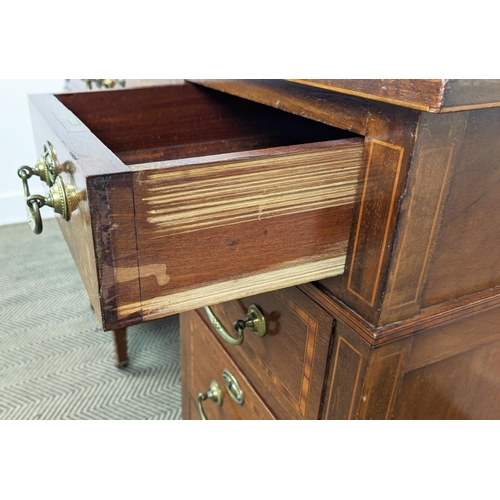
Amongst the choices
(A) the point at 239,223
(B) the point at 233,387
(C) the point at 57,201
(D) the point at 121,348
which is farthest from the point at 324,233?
(D) the point at 121,348

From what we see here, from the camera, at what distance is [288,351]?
0.49 meters

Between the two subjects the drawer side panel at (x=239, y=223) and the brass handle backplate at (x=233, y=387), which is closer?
the drawer side panel at (x=239, y=223)

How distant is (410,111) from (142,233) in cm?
18

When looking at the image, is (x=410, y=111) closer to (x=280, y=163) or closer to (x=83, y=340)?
(x=280, y=163)

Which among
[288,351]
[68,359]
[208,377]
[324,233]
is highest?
[324,233]

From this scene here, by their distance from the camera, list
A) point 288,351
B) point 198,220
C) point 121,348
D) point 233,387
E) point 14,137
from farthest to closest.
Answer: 1. point 14,137
2. point 121,348
3. point 233,387
4. point 288,351
5. point 198,220

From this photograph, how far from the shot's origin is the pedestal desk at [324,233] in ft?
0.97

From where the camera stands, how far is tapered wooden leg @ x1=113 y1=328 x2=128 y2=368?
3.66 feet

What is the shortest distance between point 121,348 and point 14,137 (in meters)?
1.04

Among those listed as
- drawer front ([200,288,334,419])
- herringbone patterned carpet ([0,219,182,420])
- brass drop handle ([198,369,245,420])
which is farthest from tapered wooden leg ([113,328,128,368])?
drawer front ([200,288,334,419])

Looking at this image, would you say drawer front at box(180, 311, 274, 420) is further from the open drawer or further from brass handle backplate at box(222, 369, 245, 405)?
the open drawer

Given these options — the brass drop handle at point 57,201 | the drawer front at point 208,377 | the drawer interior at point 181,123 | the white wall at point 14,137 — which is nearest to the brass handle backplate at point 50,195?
the brass drop handle at point 57,201

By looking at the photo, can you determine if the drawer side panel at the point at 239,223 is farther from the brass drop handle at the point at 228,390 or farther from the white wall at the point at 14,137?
the white wall at the point at 14,137

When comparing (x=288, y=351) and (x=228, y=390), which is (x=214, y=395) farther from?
(x=288, y=351)
